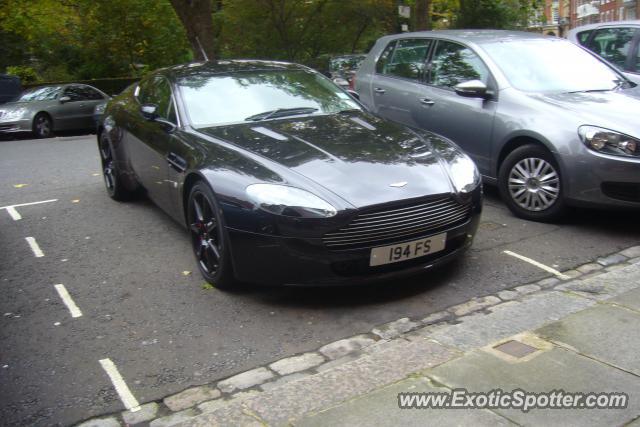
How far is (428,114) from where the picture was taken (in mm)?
6832

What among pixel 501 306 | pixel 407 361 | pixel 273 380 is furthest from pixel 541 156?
pixel 273 380

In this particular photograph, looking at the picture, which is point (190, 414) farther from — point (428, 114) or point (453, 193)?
point (428, 114)

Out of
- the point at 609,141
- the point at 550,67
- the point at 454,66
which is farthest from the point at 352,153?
the point at 550,67

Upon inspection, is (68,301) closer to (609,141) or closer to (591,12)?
(609,141)

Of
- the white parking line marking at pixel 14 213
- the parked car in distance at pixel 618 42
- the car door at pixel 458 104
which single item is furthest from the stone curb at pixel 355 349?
the parked car in distance at pixel 618 42

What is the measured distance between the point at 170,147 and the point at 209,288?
1261 mm

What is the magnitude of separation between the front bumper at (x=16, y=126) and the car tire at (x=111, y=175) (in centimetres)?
978

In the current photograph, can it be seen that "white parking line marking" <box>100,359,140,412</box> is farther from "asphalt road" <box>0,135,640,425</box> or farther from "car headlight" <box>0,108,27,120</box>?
"car headlight" <box>0,108,27,120</box>

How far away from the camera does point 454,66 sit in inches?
267

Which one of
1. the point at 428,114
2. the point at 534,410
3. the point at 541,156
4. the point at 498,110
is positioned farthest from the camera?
the point at 428,114

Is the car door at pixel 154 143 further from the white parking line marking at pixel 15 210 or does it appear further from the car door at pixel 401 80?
the car door at pixel 401 80

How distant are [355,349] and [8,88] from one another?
18.2 m

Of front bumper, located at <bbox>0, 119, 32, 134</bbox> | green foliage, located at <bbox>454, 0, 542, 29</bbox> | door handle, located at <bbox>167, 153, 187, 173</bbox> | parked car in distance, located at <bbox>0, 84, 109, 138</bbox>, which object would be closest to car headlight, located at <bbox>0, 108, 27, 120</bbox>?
parked car in distance, located at <bbox>0, 84, 109, 138</bbox>

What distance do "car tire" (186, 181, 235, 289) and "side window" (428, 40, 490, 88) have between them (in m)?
3.21
